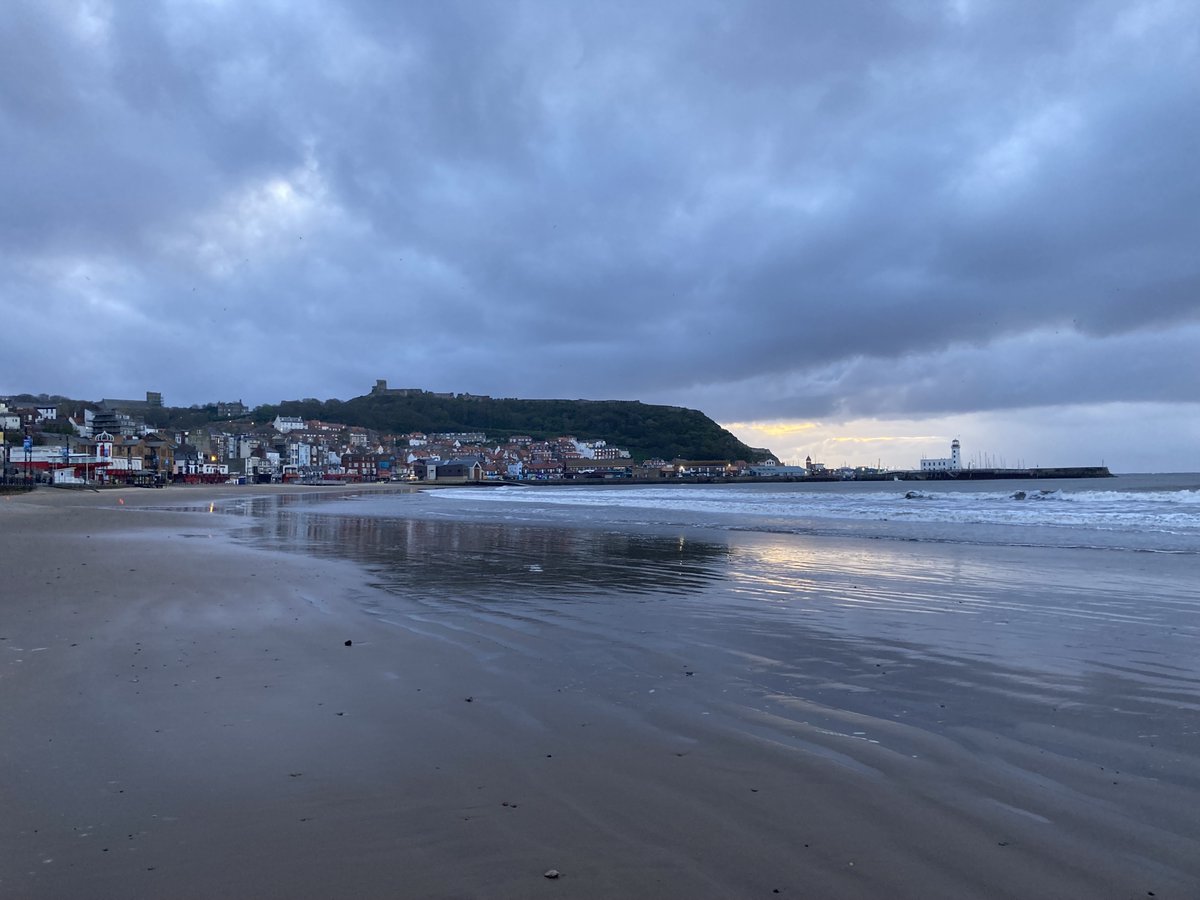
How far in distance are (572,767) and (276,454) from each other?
457ft

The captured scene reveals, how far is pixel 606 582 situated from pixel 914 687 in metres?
5.75

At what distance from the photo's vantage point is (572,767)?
11.9 ft

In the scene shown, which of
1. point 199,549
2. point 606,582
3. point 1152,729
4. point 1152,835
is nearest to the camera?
point 1152,835

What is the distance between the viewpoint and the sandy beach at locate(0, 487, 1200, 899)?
2.67 meters

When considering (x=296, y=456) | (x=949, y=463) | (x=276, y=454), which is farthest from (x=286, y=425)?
(x=949, y=463)

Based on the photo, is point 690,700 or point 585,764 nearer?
point 585,764

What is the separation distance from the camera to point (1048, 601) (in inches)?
337

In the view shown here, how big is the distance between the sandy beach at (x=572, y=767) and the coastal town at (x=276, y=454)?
7000 cm

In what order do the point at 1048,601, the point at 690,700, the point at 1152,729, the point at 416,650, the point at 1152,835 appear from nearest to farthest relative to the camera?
the point at 1152,835
the point at 1152,729
the point at 690,700
the point at 416,650
the point at 1048,601

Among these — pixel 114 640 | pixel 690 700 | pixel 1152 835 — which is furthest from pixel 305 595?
pixel 1152 835

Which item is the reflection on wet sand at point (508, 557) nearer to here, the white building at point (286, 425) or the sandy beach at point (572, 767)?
the sandy beach at point (572, 767)

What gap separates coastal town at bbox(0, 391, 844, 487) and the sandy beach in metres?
70.0

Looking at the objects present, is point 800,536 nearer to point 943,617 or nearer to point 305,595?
point 943,617

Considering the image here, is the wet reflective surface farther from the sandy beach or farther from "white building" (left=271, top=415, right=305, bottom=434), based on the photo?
"white building" (left=271, top=415, right=305, bottom=434)
